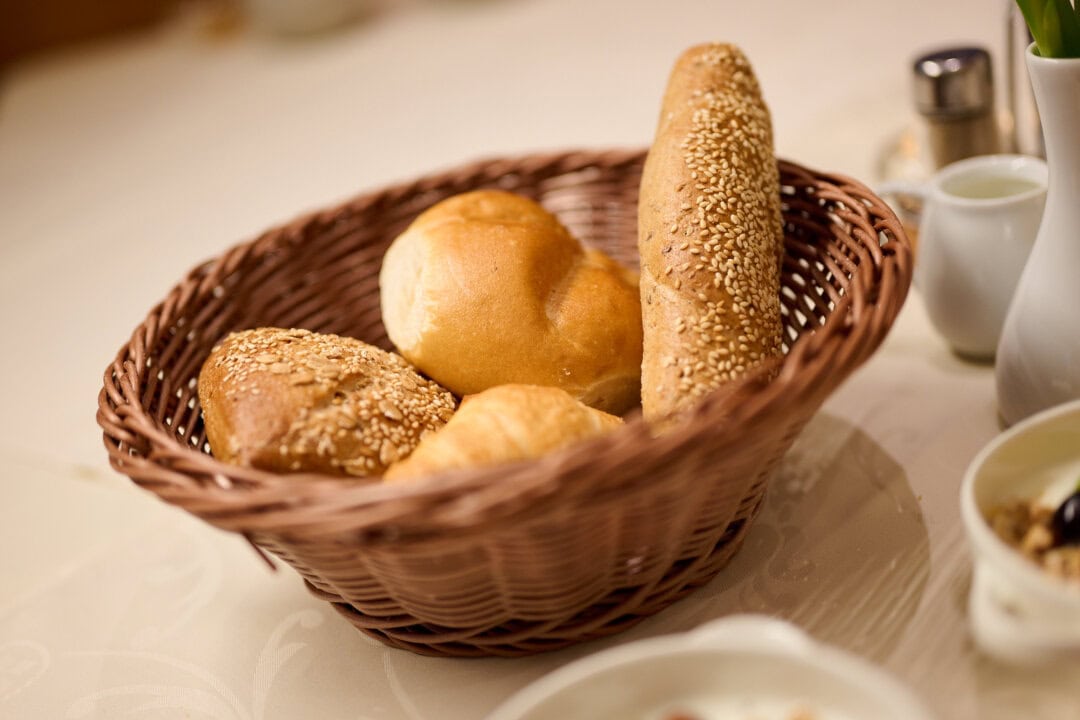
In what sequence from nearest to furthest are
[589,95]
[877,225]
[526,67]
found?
[877,225], [589,95], [526,67]

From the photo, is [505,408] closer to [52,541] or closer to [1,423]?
[52,541]

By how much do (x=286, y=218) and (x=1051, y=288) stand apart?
4.47 feet

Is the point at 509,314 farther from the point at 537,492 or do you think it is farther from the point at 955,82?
the point at 955,82

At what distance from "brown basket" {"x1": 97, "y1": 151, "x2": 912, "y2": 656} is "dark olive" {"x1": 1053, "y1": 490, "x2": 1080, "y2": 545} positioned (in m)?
0.15

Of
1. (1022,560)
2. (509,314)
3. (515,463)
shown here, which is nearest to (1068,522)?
(1022,560)

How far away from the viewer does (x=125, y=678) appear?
892 millimetres

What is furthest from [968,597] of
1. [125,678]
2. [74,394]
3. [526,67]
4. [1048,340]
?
[526,67]

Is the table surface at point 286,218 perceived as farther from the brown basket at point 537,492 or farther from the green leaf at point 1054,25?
the green leaf at point 1054,25

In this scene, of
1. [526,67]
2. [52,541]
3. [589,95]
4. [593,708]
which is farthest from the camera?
[526,67]

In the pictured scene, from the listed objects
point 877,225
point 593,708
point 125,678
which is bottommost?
point 125,678

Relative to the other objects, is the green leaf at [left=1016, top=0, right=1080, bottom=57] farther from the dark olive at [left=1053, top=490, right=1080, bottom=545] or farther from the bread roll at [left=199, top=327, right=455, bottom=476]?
the bread roll at [left=199, top=327, right=455, bottom=476]

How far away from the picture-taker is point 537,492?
606 millimetres

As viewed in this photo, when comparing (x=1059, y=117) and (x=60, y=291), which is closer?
(x=1059, y=117)

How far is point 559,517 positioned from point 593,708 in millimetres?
112
